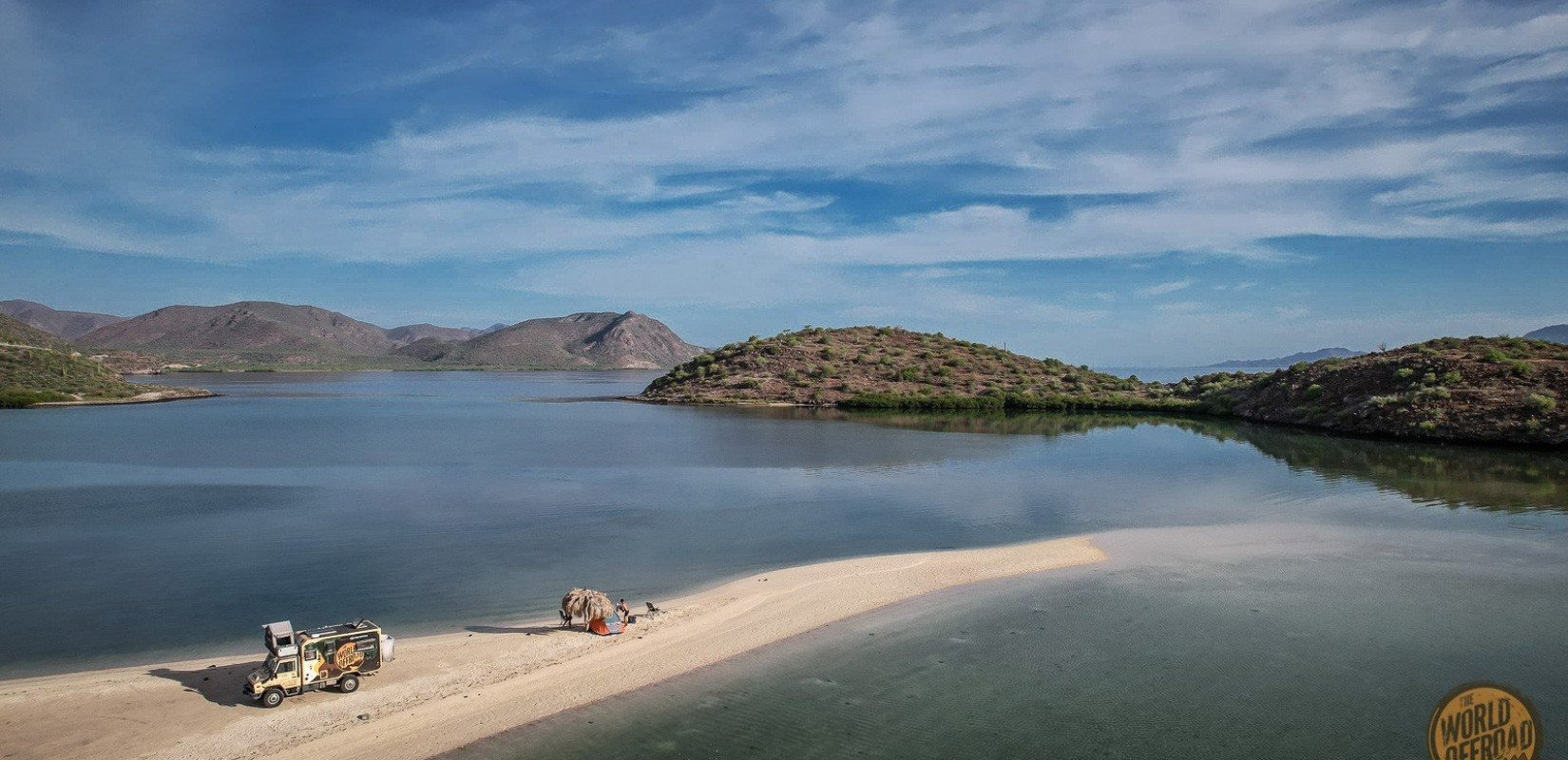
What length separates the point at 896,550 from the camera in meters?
19.4

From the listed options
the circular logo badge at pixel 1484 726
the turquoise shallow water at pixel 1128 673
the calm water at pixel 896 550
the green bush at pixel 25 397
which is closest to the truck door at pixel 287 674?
the turquoise shallow water at pixel 1128 673

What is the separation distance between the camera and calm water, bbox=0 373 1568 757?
427 inches

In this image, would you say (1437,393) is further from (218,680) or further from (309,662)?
(218,680)

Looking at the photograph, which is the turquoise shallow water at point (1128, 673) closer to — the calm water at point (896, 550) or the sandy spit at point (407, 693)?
the calm water at point (896, 550)

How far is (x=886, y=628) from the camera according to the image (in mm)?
14008

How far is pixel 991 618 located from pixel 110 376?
106 meters

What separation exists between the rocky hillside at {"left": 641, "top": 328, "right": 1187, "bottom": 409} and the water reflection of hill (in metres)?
11.0

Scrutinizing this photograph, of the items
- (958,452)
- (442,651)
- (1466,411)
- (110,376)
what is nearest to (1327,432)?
(1466,411)

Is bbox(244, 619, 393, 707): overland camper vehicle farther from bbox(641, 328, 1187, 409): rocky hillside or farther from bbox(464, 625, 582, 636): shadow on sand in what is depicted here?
bbox(641, 328, 1187, 409): rocky hillside

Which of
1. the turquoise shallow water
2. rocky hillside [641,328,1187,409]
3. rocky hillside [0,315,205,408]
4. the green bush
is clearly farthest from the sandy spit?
rocky hillside [0,315,205,408]

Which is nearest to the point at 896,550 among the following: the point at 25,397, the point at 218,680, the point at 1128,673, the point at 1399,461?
the point at 1128,673

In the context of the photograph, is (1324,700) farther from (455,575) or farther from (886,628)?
(455,575)

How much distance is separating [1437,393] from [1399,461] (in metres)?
12.7

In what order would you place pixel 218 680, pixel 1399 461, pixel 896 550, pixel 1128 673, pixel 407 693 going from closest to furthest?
pixel 407 693, pixel 218 680, pixel 1128 673, pixel 896 550, pixel 1399 461
